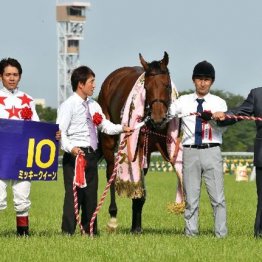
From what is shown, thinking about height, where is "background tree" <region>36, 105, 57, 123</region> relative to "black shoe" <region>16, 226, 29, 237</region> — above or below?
above

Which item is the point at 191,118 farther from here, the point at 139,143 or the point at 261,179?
the point at 139,143

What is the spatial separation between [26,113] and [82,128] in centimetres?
68

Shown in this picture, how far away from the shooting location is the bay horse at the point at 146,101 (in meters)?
12.9

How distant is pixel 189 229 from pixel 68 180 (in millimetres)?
1496

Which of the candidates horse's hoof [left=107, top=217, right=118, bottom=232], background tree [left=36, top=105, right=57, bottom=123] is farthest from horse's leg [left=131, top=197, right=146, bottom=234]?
background tree [left=36, top=105, right=57, bottom=123]

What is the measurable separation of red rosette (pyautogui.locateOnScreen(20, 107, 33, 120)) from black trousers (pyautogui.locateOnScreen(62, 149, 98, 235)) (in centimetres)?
62

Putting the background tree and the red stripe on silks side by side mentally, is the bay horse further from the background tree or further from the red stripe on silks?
the background tree

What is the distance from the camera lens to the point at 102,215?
1939cm

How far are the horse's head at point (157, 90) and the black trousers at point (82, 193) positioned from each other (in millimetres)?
878

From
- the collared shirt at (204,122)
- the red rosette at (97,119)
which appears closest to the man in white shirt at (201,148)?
the collared shirt at (204,122)

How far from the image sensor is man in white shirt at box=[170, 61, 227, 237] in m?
12.1

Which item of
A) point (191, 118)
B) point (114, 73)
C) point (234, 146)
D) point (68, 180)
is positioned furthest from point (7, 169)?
point (234, 146)

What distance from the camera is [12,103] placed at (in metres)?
12.2

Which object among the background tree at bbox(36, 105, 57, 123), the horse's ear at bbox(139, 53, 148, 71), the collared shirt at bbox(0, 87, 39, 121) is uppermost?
the background tree at bbox(36, 105, 57, 123)
